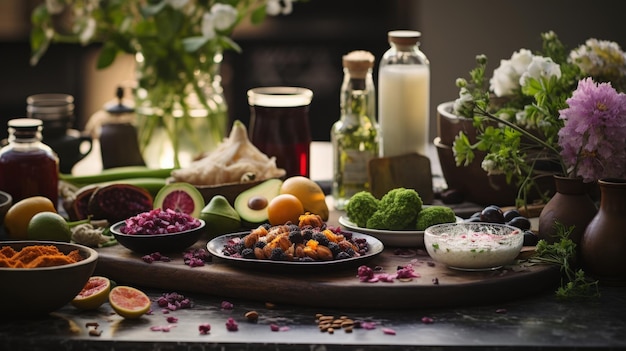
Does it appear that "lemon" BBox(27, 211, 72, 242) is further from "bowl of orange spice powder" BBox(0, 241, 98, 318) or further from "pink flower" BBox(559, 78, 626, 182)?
"pink flower" BBox(559, 78, 626, 182)

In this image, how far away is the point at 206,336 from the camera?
6.34 ft

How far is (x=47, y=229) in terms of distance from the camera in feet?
7.98

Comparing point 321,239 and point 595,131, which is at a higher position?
point 595,131

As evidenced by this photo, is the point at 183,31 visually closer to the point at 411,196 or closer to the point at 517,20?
the point at 411,196

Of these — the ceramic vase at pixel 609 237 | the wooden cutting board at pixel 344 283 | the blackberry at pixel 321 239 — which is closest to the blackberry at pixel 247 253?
the wooden cutting board at pixel 344 283

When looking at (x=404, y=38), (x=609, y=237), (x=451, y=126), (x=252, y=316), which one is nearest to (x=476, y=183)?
(x=451, y=126)

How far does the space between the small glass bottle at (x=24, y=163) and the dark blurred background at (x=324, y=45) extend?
3.14 m

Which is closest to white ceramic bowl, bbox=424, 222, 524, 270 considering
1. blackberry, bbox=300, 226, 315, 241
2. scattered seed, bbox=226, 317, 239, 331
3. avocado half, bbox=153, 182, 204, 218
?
blackberry, bbox=300, 226, 315, 241

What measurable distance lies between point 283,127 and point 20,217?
794 mm

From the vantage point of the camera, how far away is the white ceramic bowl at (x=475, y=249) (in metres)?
2.17

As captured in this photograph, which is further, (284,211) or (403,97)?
(403,97)

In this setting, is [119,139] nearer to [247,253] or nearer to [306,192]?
[306,192]

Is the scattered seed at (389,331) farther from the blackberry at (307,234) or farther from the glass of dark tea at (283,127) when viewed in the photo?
the glass of dark tea at (283,127)

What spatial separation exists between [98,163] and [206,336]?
2.01 metres
